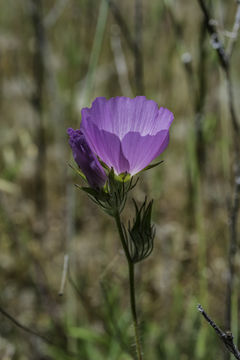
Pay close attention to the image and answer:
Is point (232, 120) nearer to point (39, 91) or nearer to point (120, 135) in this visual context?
point (120, 135)

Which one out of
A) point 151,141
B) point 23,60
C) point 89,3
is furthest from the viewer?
point 23,60

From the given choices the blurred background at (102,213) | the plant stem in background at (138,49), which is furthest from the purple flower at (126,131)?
the plant stem in background at (138,49)

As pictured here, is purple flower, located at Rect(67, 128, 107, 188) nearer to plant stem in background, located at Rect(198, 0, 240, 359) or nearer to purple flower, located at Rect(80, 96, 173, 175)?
purple flower, located at Rect(80, 96, 173, 175)

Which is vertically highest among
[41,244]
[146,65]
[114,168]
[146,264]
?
[146,65]

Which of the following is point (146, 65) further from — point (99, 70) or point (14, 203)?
point (14, 203)

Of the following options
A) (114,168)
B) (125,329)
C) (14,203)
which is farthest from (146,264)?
(114,168)

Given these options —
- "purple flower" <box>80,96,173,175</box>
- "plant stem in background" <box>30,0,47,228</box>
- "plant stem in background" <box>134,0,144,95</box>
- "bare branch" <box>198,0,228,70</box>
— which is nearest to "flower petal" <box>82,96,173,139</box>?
"purple flower" <box>80,96,173,175</box>
